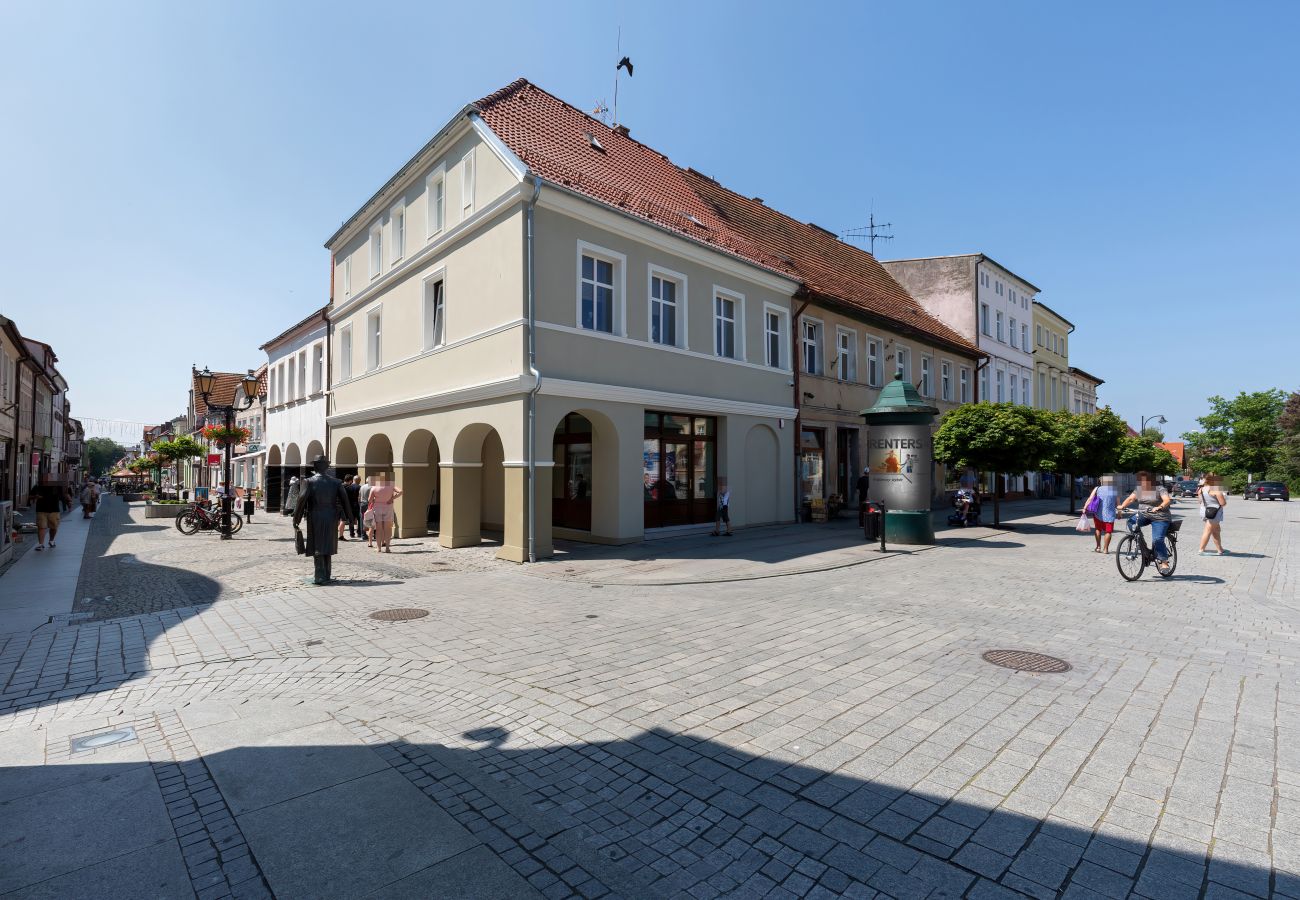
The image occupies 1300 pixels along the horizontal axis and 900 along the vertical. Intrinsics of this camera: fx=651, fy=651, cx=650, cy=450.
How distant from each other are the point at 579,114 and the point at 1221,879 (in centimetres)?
2019

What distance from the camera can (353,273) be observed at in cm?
2158

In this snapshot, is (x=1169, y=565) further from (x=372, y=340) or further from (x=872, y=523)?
(x=372, y=340)

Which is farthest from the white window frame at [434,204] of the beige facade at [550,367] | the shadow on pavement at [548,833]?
the shadow on pavement at [548,833]

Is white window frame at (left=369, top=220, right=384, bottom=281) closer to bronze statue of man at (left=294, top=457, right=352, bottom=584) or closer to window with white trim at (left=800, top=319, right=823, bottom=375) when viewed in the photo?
bronze statue of man at (left=294, top=457, right=352, bottom=584)

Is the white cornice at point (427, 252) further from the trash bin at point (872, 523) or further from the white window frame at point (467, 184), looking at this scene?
the trash bin at point (872, 523)

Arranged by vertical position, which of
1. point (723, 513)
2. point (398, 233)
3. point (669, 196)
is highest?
point (669, 196)

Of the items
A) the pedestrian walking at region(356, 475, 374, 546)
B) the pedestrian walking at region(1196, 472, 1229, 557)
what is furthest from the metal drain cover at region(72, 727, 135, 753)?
the pedestrian walking at region(1196, 472, 1229, 557)

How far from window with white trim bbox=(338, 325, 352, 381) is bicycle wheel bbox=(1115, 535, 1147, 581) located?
70.3ft

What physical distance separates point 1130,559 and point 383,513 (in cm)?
1418

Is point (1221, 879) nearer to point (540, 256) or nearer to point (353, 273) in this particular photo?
point (540, 256)

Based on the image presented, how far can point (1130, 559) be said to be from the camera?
1057 cm

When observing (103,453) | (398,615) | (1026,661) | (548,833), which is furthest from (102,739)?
→ (103,453)

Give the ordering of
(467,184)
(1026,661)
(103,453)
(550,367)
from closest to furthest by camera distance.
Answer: (1026,661) → (550,367) → (467,184) → (103,453)

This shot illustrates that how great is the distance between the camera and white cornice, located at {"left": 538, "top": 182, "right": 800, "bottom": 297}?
43.7 feet
